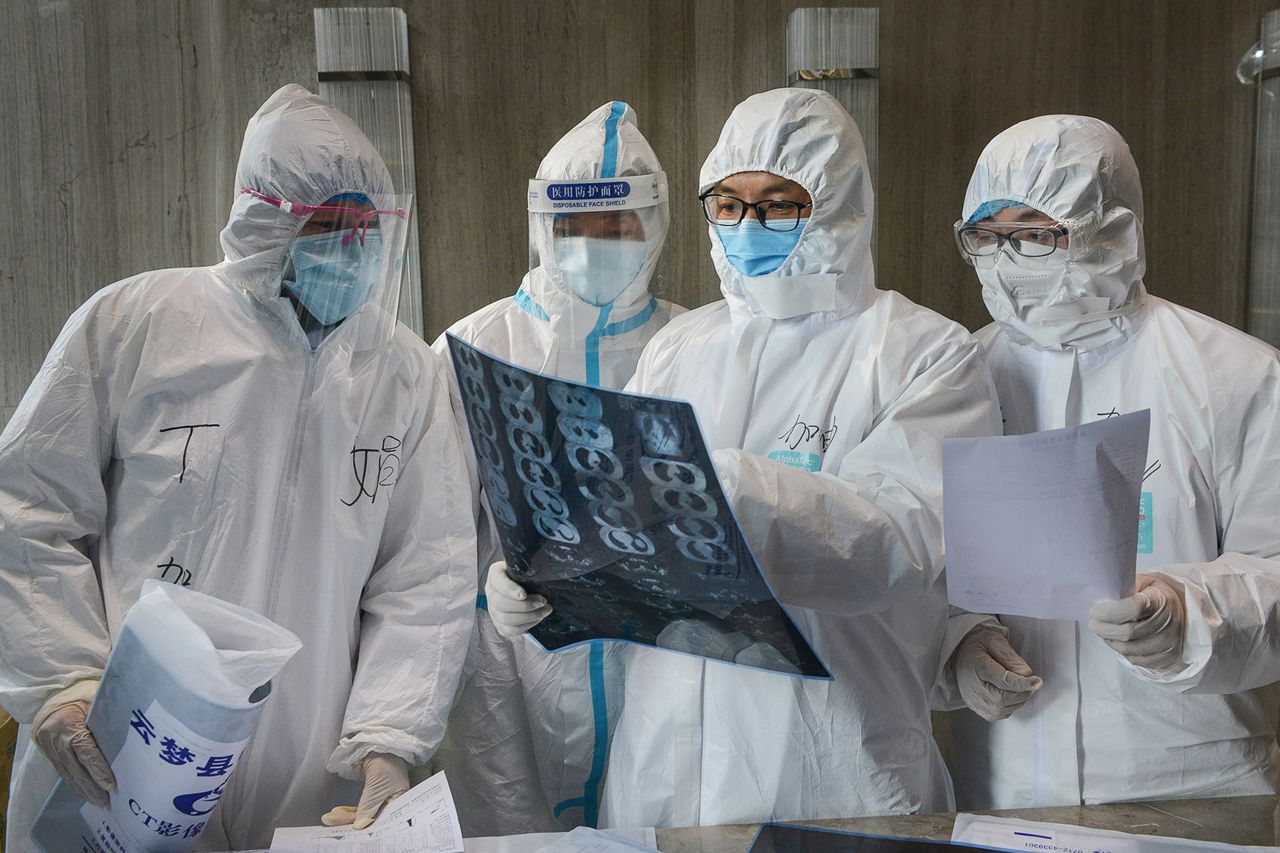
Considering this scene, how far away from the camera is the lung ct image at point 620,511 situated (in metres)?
1.00

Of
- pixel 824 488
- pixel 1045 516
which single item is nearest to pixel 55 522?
pixel 824 488

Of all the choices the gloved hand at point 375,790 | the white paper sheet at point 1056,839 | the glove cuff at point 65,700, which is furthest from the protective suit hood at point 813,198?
the glove cuff at point 65,700

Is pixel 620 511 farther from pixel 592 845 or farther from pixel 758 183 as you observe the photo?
pixel 758 183

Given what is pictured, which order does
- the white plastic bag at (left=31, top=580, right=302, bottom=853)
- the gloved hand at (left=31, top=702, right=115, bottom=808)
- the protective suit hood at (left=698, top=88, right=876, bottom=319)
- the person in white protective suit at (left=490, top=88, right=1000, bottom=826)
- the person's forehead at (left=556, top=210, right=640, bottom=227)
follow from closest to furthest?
the white plastic bag at (left=31, top=580, right=302, bottom=853) → the gloved hand at (left=31, top=702, right=115, bottom=808) → the person in white protective suit at (left=490, top=88, right=1000, bottom=826) → the protective suit hood at (left=698, top=88, right=876, bottom=319) → the person's forehead at (left=556, top=210, right=640, bottom=227)

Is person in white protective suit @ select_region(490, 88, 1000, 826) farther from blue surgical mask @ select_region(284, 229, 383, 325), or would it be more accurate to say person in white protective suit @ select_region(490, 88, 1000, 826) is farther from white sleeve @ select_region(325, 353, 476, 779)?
blue surgical mask @ select_region(284, 229, 383, 325)

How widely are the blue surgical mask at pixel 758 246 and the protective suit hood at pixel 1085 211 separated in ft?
1.18

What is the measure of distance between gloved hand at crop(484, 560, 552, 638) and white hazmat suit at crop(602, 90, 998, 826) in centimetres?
27

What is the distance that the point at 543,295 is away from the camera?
183 cm

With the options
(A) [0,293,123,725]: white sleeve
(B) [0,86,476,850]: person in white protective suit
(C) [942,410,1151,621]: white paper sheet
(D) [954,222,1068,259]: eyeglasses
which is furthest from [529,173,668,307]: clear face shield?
(C) [942,410,1151,621]: white paper sheet

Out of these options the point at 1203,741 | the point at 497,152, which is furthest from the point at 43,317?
the point at 1203,741

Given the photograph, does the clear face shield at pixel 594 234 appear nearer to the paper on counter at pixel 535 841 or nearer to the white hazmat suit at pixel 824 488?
the white hazmat suit at pixel 824 488

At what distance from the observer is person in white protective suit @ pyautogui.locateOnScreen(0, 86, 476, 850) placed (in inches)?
50.9

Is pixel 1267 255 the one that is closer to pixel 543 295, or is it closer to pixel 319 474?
pixel 543 295

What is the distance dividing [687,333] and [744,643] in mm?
634
